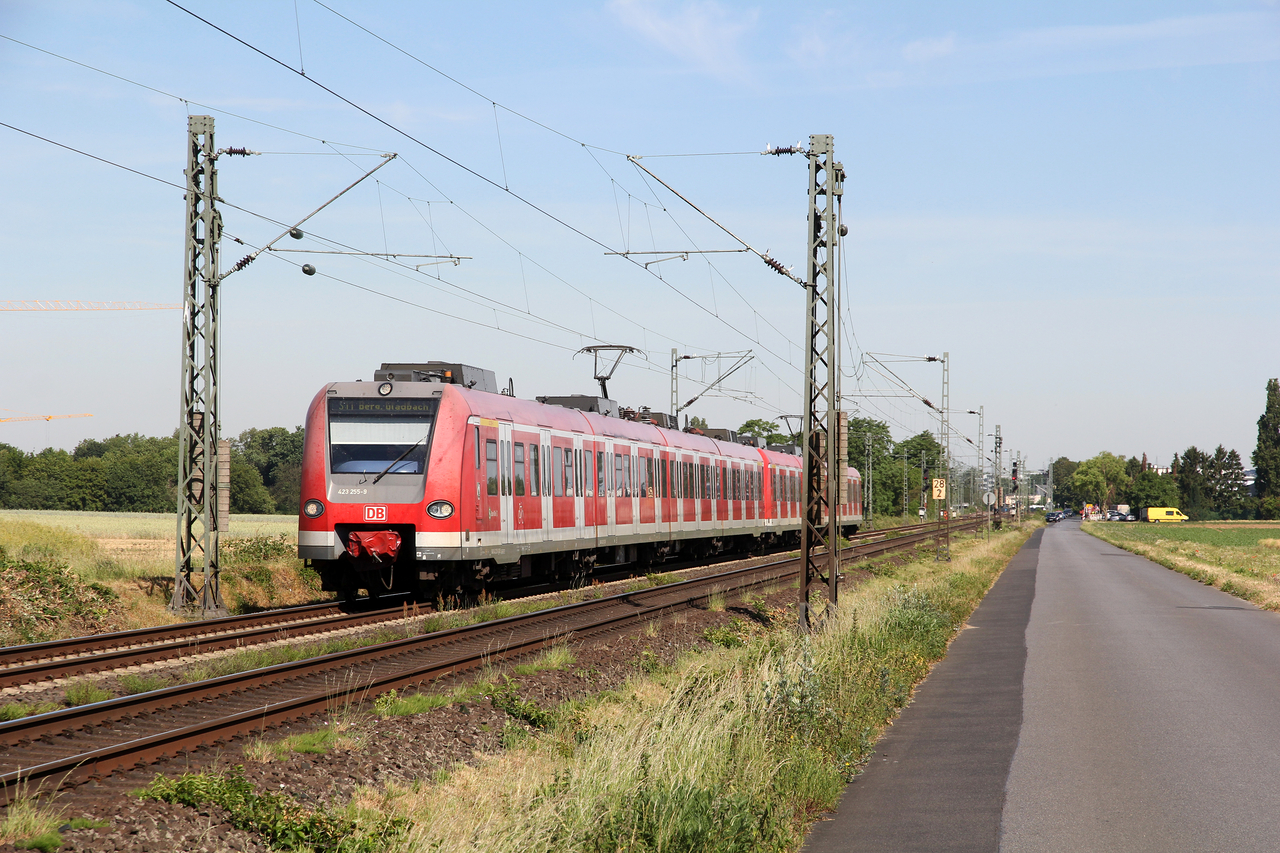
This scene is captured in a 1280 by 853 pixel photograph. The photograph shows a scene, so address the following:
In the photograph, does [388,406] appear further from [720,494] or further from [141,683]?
[720,494]

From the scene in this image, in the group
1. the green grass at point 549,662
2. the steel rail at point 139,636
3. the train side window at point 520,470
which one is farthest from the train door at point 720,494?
the green grass at point 549,662

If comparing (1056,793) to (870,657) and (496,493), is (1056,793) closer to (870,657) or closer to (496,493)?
(870,657)

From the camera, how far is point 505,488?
66.2 ft

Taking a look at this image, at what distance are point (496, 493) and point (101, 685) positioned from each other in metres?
8.60

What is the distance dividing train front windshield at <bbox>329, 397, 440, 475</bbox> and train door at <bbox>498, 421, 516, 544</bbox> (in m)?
1.86

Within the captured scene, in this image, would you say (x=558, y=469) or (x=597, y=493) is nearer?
(x=558, y=469)

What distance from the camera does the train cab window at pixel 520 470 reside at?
2077 cm

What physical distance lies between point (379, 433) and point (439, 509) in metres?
1.53

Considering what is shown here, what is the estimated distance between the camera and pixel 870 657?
46.5 feet

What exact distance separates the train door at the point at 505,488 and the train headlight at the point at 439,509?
64.6 inches

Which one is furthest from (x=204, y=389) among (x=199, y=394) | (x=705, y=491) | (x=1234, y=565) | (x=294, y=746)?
(x=1234, y=565)

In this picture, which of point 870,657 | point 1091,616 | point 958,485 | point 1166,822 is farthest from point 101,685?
point 958,485

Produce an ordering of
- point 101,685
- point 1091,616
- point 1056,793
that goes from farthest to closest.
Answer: point 1091,616 → point 101,685 → point 1056,793

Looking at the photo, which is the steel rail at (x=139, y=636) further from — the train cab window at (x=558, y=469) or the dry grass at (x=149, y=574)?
the train cab window at (x=558, y=469)
